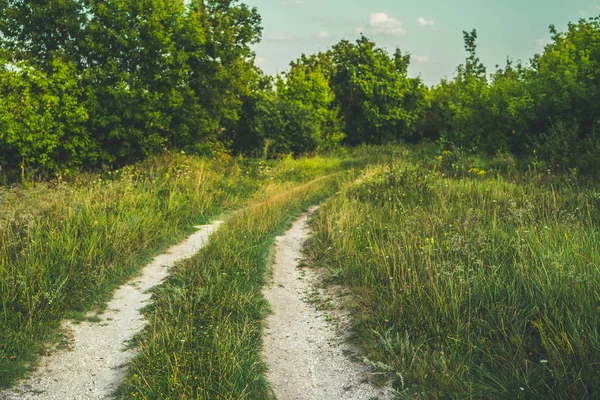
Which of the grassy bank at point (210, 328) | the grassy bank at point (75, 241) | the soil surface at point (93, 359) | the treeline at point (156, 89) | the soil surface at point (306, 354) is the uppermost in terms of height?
the treeline at point (156, 89)

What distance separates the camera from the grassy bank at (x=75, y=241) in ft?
19.2

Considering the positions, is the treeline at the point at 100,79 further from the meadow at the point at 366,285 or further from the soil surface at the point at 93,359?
the soil surface at the point at 93,359

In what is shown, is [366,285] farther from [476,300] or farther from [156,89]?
[156,89]

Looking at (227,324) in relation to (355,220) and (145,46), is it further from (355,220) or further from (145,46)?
(145,46)

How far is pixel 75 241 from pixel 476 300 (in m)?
6.12

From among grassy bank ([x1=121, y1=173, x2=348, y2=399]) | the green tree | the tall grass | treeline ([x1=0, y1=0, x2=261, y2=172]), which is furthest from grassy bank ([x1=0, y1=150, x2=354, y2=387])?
the green tree

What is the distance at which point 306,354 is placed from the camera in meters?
5.74

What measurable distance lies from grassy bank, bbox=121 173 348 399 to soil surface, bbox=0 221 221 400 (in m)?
0.26

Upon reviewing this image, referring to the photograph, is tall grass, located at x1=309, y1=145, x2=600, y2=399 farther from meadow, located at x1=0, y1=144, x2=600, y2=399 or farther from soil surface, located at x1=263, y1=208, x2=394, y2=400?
soil surface, located at x1=263, y1=208, x2=394, y2=400

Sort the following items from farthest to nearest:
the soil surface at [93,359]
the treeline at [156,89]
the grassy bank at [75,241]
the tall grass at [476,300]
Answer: the treeline at [156,89] < the grassy bank at [75,241] < the soil surface at [93,359] < the tall grass at [476,300]

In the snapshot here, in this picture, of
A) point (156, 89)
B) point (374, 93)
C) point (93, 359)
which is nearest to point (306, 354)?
point (93, 359)

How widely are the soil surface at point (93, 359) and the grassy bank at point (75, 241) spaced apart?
0.20 metres

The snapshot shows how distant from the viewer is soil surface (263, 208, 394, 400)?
495 cm

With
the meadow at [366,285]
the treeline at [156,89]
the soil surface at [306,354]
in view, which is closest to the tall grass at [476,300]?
the meadow at [366,285]
